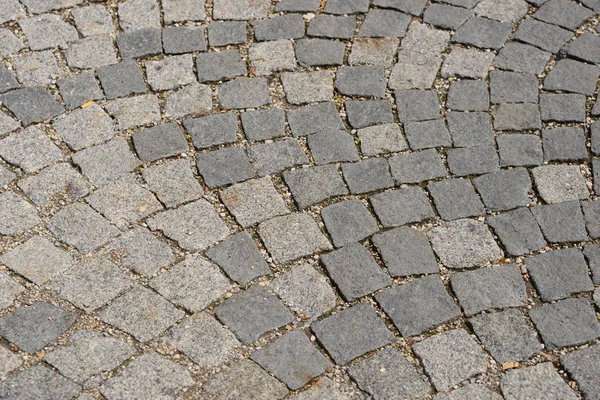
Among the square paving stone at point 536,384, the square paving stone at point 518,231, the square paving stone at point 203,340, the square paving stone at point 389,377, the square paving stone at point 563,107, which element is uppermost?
the square paving stone at point 563,107

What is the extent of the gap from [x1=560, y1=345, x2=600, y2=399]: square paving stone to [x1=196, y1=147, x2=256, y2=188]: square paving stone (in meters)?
1.77

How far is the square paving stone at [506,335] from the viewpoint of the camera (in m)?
3.66

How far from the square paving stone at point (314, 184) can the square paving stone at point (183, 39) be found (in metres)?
1.16

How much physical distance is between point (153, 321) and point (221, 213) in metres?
0.71

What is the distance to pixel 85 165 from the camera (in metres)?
Answer: 4.39

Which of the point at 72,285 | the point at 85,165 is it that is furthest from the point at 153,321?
the point at 85,165

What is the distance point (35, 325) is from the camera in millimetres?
3703

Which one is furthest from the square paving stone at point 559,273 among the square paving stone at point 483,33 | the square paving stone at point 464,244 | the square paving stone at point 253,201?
the square paving stone at point 483,33

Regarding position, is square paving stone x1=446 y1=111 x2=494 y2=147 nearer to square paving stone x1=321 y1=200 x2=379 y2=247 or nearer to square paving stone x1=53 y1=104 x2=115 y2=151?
square paving stone x1=321 y1=200 x2=379 y2=247

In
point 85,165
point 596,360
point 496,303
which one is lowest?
point 596,360

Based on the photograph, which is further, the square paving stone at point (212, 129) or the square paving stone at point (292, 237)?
the square paving stone at point (212, 129)

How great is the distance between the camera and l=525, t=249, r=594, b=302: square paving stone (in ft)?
12.9

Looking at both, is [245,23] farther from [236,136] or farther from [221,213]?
[221,213]

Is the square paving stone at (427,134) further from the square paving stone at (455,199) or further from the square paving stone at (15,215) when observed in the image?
the square paving stone at (15,215)
